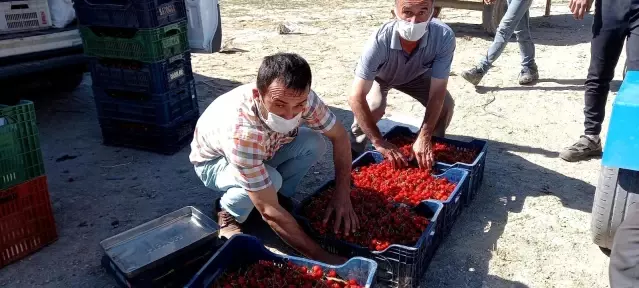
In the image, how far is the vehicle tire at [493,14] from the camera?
8.28 m

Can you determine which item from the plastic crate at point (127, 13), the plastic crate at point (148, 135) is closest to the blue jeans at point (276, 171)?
the plastic crate at point (148, 135)

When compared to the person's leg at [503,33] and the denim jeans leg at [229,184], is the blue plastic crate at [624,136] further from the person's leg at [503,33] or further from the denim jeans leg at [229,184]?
the person's leg at [503,33]

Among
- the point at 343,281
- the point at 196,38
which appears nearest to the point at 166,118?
the point at 196,38

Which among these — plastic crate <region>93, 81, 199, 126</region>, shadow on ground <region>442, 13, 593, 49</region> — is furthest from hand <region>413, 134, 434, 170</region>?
shadow on ground <region>442, 13, 593, 49</region>

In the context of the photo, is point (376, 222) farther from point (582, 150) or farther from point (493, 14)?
point (493, 14)

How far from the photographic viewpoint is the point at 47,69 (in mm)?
4633

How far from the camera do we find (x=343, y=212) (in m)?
2.80

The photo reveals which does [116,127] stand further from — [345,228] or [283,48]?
[283,48]

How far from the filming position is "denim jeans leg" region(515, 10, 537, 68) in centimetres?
590

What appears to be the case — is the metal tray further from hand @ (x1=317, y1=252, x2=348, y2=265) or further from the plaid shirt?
hand @ (x1=317, y1=252, x2=348, y2=265)

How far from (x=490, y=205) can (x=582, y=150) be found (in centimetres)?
112

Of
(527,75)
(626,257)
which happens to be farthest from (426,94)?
(527,75)

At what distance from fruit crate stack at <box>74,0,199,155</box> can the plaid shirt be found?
1.24 meters

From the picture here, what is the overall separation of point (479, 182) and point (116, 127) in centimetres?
302
